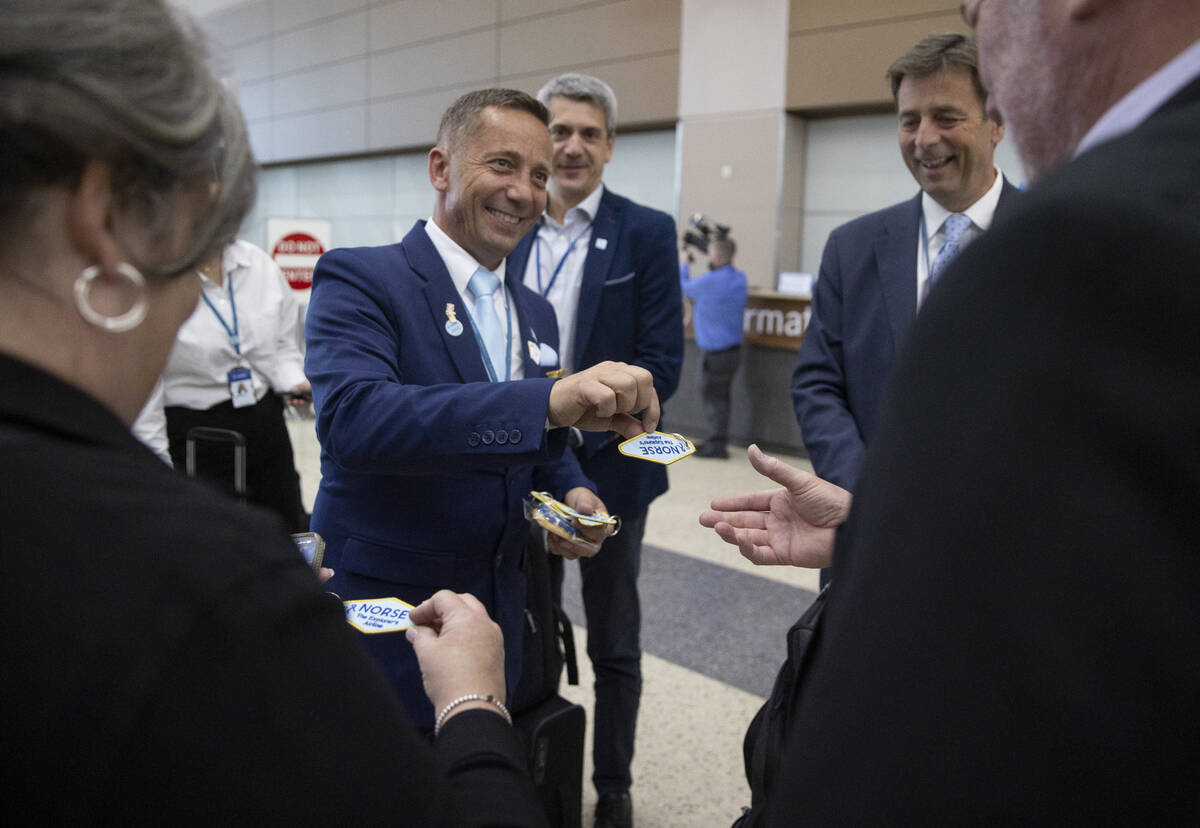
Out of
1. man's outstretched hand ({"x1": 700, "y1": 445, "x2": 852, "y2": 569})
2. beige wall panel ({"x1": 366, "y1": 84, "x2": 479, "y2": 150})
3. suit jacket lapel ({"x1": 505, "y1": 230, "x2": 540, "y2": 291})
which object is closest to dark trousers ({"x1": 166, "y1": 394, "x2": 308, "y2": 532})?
suit jacket lapel ({"x1": 505, "y1": 230, "x2": 540, "y2": 291})

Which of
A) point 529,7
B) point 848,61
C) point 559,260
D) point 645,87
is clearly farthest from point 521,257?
point 529,7

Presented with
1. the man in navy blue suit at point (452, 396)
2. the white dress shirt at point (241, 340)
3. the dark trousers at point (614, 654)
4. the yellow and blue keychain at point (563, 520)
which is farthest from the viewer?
the white dress shirt at point (241, 340)

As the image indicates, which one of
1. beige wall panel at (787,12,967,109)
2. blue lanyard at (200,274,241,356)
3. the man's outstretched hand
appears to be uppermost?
beige wall panel at (787,12,967,109)

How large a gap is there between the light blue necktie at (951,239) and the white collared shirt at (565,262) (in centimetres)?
89

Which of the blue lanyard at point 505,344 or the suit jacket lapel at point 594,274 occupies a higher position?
the suit jacket lapel at point 594,274

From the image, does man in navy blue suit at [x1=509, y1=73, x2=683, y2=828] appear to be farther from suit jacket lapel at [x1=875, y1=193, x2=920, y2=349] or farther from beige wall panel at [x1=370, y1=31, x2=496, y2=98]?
beige wall panel at [x1=370, y1=31, x2=496, y2=98]

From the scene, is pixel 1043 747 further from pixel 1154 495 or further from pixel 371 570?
pixel 371 570

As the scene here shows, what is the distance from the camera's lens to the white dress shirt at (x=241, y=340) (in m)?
3.29

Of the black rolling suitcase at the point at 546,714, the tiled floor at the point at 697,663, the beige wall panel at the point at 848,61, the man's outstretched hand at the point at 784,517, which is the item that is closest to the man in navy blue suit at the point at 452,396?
the black rolling suitcase at the point at 546,714

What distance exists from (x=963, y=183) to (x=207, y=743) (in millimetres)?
2060

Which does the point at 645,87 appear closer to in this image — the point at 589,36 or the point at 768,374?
the point at 589,36

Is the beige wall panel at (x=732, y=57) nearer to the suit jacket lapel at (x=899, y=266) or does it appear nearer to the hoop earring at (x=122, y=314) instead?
the suit jacket lapel at (x=899, y=266)

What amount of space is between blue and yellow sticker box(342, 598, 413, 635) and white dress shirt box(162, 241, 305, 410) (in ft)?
7.10

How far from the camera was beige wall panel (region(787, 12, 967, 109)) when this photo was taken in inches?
287
